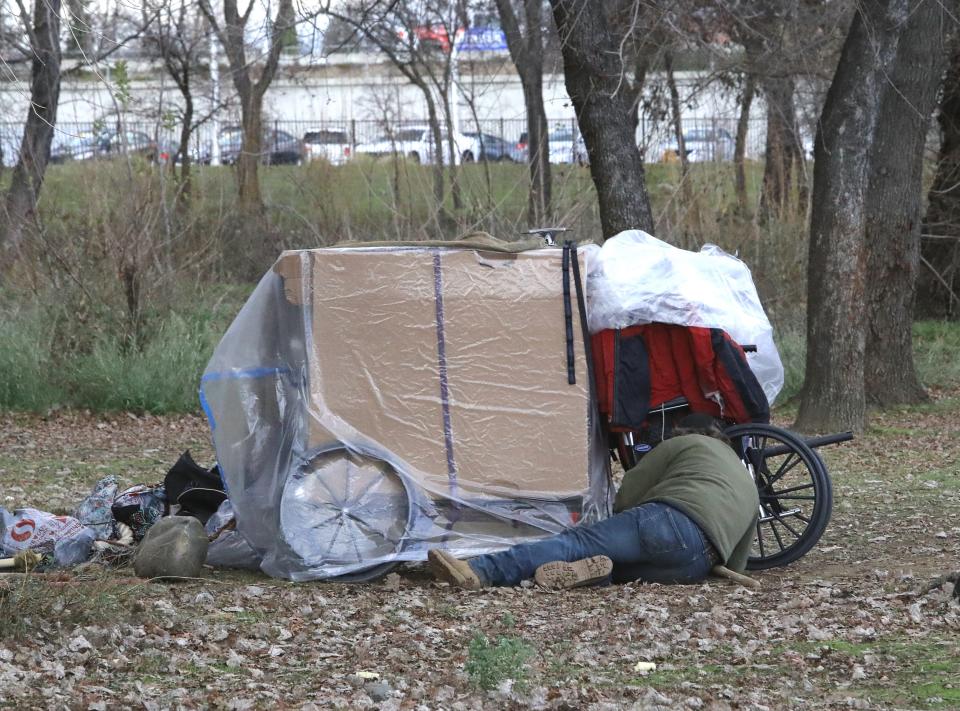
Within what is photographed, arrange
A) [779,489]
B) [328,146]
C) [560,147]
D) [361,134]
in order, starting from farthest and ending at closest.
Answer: [361,134] → [560,147] → [328,146] → [779,489]

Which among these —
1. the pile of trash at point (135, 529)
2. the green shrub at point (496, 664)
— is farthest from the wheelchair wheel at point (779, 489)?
the pile of trash at point (135, 529)

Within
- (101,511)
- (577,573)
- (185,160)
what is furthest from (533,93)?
(577,573)

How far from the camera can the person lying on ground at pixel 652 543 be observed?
217 inches

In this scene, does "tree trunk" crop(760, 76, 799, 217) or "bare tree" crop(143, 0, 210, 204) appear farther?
"bare tree" crop(143, 0, 210, 204)

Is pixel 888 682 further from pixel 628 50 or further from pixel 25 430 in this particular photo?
pixel 628 50

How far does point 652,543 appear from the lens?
218 inches

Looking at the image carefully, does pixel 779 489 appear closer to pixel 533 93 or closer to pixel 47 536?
pixel 47 536

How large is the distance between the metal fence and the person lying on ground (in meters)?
6.53

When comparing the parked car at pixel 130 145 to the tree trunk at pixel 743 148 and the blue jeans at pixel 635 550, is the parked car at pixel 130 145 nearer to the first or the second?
the tree trunk at pixel 743 148

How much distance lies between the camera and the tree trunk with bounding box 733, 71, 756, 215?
639 inches

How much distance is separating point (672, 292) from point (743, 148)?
1358 cm

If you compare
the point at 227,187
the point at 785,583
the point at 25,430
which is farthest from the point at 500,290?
the point at 227,187

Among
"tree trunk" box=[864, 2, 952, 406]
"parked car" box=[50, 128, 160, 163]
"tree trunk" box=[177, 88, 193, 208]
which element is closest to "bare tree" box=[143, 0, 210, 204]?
"tree trunk" box=[177, 88, 193, 208]

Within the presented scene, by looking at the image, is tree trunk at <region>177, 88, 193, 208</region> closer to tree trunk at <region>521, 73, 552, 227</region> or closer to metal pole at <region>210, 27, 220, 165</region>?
metal pole at <region>210, 27, 220, 165</region>
